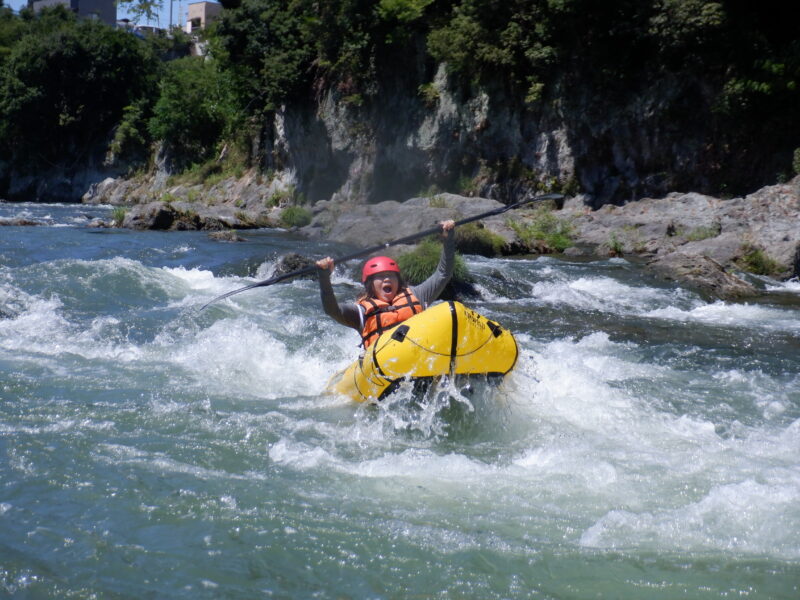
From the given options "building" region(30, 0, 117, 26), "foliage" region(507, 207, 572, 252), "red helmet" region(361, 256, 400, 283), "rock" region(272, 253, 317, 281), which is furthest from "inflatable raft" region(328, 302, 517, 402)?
"building" region(30, 0, 117, 26)

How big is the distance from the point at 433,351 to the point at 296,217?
16.3m

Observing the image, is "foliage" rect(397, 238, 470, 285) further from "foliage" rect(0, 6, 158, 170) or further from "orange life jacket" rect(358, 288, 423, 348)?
"foliage" rect(0, 6, 158, 170)

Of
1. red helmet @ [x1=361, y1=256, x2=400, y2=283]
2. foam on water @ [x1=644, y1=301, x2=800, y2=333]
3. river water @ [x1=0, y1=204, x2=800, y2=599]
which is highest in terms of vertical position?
red helmet @ [x1=361, y1=256, x2=400, y2=283]

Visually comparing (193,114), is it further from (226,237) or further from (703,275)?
(703,275)

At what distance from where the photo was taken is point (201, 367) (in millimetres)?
6527

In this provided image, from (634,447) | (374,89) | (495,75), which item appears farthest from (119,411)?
(374,89)

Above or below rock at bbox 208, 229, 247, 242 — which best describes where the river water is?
below

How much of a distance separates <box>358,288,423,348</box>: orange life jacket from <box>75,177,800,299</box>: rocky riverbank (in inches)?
254

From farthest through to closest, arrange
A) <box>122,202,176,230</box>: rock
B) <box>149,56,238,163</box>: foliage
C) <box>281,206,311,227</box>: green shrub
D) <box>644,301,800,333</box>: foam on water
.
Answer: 1. <box>149,56,238,163</box>: foliage
2. <box>281,206,311,227</box>: green shrub
3. <box>122,202,176,230</box>: rock
4. <box>644,301,800,333</box>: foam on water

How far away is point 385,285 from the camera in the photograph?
18.9 feet

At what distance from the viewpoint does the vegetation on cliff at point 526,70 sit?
16766 millimetres

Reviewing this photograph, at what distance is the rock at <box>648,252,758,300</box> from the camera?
10.6 m

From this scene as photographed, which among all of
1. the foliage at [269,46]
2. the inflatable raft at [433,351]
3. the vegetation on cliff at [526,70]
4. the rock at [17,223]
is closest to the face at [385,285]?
the inflatable raft at [433,351]

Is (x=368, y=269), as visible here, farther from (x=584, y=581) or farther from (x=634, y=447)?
(x=584, y=581)
